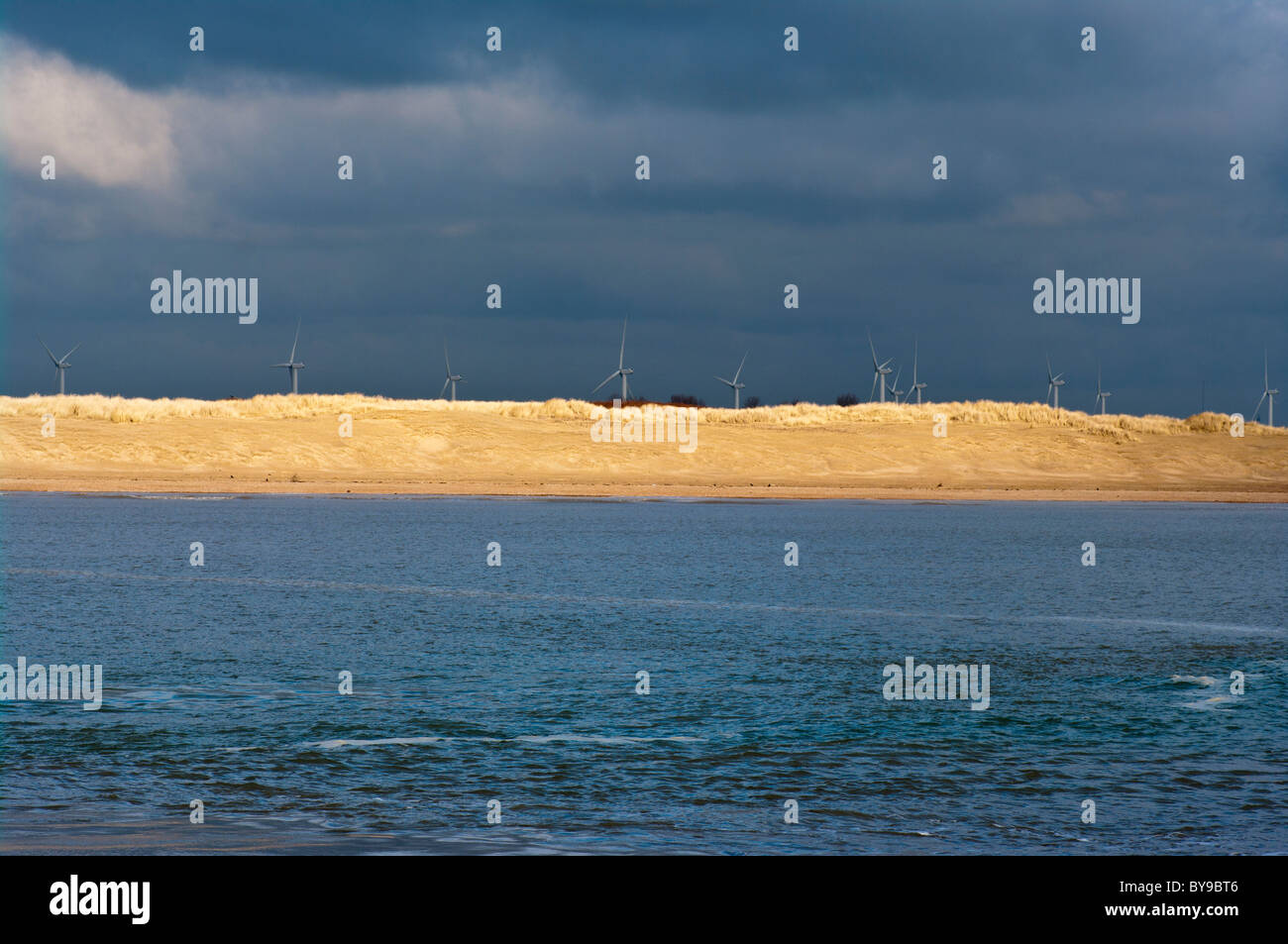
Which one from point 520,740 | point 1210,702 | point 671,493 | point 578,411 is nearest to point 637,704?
point 520,740

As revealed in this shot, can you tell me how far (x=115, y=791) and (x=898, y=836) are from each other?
18.3 ft

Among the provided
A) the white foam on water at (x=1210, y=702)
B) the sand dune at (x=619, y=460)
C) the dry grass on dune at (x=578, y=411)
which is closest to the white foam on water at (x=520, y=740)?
the white foam on water at (x=1210, y=702)

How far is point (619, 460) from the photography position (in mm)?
65000

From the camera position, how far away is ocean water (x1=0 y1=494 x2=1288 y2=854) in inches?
355

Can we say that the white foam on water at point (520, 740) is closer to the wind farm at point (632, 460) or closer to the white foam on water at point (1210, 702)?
the white foam on water at point (1210, 702)

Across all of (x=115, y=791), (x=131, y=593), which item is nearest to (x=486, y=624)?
(x=131, y=593)

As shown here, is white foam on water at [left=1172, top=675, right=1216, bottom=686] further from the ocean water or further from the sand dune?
the sand dune

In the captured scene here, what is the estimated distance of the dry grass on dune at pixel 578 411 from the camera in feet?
270

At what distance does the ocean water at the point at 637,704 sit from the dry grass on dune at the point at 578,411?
57.1 m

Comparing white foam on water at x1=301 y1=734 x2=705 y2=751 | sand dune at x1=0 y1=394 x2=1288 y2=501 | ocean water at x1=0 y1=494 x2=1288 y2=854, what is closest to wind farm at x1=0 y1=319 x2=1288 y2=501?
sand dune at x1=0 y1=394 x2=1288 y2=501

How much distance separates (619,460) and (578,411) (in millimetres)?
30067

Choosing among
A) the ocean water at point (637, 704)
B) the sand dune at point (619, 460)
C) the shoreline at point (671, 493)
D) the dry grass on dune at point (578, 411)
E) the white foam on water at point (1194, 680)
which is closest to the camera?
the ocean water at point (637, 704)
